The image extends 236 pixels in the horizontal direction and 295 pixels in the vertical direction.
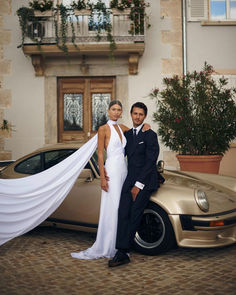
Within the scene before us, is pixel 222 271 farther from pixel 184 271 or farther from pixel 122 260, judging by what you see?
pixel 122 260

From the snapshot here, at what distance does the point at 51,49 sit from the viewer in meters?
10.4

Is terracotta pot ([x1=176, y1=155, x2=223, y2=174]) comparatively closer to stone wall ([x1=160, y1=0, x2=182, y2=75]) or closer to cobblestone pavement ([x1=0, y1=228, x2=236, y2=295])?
cobblestone pavement ([x1=0, y1=228, x2=236, y2=295])

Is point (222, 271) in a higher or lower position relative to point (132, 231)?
lower

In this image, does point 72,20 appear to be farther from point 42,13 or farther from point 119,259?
point 119,259

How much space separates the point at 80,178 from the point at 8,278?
1.59 m

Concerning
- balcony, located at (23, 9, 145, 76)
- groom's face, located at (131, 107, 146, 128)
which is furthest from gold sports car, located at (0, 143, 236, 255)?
balcony, located at (23, 9, 145, 76)

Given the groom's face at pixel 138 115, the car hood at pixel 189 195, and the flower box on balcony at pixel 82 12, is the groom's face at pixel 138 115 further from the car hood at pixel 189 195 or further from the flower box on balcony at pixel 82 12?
the flower box on balcony at pixel 82 12

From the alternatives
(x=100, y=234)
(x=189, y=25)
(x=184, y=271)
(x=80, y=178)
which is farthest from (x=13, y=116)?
(x=184, y=271)

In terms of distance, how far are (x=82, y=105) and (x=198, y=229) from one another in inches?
317

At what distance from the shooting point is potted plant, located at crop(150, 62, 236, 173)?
787 centimetres

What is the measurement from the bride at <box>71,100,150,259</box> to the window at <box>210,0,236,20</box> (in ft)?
27.6

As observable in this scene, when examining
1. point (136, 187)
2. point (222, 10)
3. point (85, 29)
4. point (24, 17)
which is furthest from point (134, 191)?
point (222, 10)

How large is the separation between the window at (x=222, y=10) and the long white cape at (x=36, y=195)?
27.6 ft

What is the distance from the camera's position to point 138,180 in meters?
3.99
